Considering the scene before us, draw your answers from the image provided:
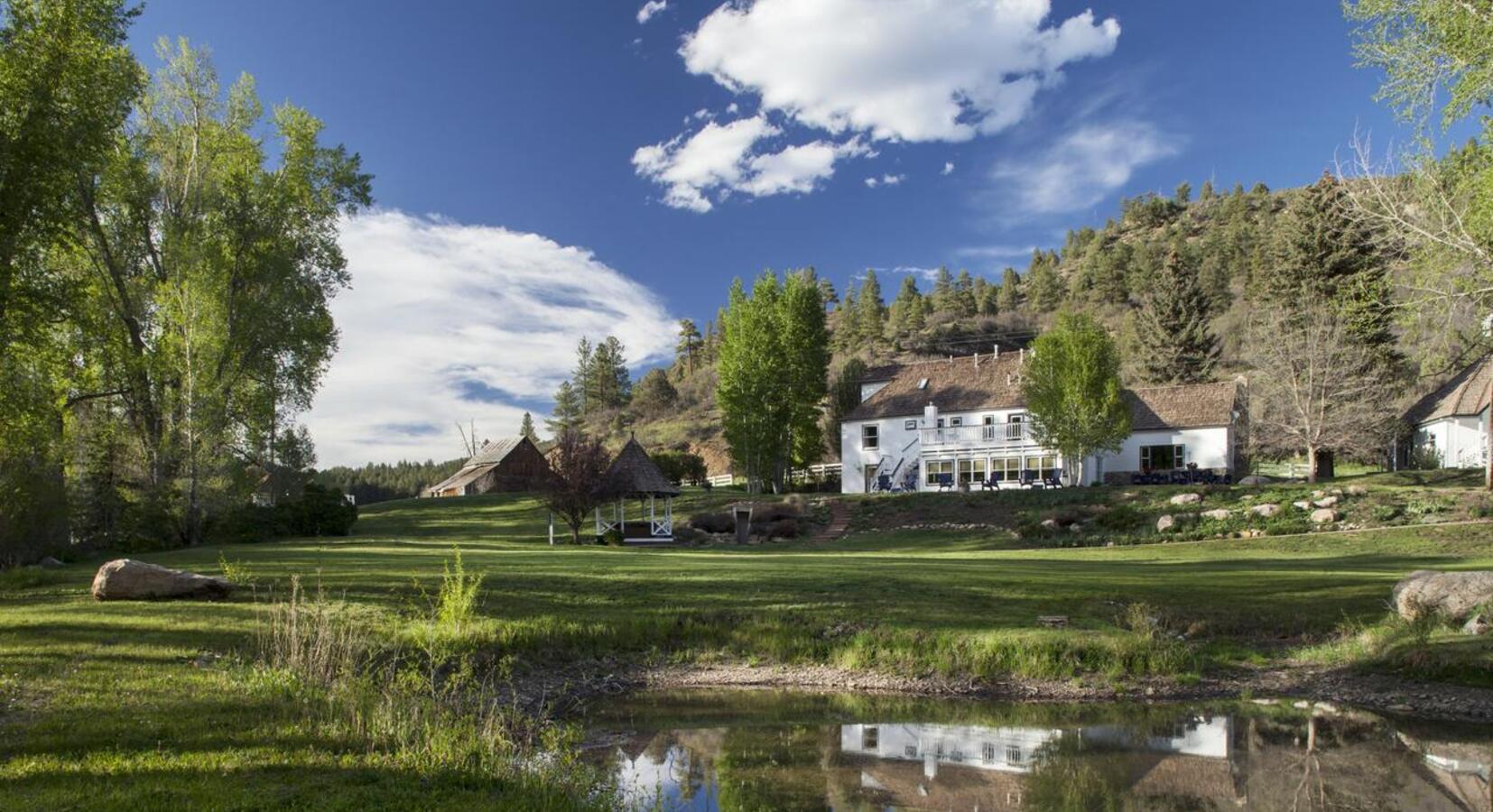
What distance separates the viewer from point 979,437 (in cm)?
5144

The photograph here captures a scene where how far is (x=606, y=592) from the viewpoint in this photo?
56.0 feet

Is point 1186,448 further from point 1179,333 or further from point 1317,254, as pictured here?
point 1179,333

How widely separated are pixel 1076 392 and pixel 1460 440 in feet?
78.6

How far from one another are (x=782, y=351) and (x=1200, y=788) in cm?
4588

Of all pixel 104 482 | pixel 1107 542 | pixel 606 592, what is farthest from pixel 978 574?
pixel 104 482

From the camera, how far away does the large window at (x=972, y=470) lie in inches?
2025

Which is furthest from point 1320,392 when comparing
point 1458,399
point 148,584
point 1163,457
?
point 148,584

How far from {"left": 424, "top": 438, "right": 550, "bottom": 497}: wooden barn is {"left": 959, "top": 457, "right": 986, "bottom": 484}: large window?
3186 cm

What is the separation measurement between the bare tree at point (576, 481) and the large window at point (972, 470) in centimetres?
2573

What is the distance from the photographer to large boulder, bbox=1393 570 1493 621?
14.3 metres

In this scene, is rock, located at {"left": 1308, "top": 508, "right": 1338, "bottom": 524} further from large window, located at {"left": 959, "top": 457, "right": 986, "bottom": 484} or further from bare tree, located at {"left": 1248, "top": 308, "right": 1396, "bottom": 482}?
large window, located at {"left": 959, "top": 457, "right": 986, "bottom": 484}

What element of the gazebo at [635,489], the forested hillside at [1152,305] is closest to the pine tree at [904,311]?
the forested hillside at [1152,305]

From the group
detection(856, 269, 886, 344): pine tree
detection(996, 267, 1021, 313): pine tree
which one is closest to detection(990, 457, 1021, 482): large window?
detection(856, 269, 886, 344): pine tree

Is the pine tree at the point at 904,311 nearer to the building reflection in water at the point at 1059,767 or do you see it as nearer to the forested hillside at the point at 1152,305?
the forested hillside at the point at 1152,305
